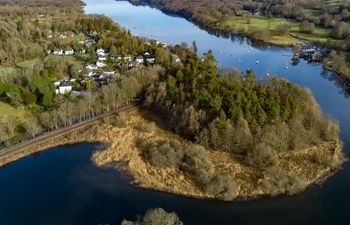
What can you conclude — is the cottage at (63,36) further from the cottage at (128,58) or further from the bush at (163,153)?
the bush at (163,153)

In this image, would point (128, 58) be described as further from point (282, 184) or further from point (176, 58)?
point (282, 184)

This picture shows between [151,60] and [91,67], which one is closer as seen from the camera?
[91,67]

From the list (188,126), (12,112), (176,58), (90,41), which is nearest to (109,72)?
(176,58)

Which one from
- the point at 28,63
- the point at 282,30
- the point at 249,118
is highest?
the point at 282,30

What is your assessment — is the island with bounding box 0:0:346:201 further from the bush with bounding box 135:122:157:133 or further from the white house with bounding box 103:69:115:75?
the white house with bounding box 103:69:115:75

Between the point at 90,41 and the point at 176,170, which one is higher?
the point at 90,41

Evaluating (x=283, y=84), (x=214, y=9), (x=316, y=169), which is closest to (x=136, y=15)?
(x=214, y=9)

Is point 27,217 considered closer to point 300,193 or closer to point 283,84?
point 300,193

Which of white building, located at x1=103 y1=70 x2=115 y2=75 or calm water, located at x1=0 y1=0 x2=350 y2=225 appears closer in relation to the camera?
calm water, located at x1=0 y1=0 x2=350 y2=225

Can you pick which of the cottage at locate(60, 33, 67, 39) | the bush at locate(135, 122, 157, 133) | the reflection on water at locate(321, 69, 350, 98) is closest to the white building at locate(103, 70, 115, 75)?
the bush at locate(135, 122, 157, 133)
